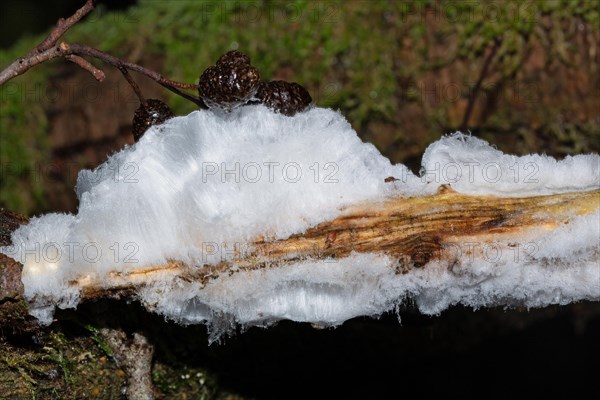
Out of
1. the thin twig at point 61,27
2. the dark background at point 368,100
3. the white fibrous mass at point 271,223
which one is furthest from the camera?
the dark background at point 368,100

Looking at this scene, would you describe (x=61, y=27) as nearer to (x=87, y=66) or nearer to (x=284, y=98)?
(x=87, y=66)

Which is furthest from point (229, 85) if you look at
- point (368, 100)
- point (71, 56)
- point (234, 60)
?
point (368, 100)

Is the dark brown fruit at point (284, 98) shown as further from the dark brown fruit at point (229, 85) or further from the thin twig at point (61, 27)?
the thin twig at point (61, 27)

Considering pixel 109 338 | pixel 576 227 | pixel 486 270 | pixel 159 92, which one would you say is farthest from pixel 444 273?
pixel 159 92

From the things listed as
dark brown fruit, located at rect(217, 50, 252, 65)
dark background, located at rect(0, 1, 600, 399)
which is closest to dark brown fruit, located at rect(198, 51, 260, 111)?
dark brown fruit, located at rect(217, 50, 252, 65)

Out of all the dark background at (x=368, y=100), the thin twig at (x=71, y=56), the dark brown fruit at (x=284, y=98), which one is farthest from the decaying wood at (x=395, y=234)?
the dark background at (x=368, y=100)
